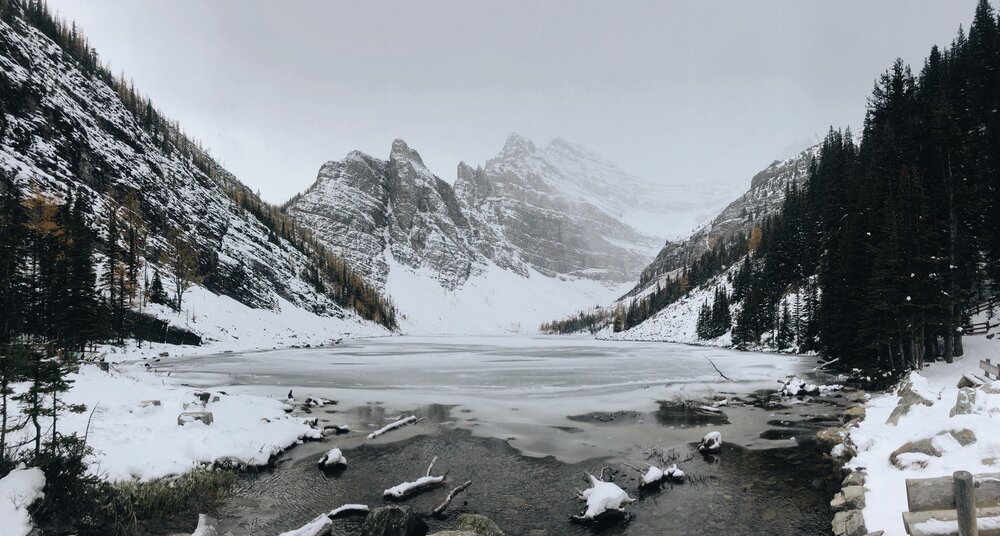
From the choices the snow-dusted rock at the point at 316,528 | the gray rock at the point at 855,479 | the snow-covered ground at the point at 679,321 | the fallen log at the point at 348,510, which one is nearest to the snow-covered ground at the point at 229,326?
the fallen log at the point at 348,510

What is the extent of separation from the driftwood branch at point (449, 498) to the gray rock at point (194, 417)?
9529mm

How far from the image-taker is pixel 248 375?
3369 centimetres

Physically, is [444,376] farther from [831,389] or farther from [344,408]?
[831,389]

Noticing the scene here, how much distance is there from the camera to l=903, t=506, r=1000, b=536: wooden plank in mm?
6141

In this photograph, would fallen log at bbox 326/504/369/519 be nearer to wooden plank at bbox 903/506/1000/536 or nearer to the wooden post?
wooden plank at bbox 903/506/1000/536

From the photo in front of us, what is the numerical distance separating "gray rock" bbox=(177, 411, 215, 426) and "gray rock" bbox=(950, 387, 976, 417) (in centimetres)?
2166

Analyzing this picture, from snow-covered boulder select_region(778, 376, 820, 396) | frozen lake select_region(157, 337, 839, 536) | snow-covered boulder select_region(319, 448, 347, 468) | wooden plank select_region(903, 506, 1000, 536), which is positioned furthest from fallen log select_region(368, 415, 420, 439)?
snow-covered boulder select_region(778, 376, 820, 396)

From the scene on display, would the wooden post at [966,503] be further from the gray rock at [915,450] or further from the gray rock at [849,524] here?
the gray rock at [915,450]

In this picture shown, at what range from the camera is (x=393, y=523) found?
30.2 ft

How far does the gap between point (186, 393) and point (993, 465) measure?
2512cm

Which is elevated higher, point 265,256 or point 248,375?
point 265,256

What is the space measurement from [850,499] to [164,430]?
62.5 ft

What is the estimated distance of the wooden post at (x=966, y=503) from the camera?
5609 millimetres

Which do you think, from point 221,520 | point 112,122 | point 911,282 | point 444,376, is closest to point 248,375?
point 444,376
